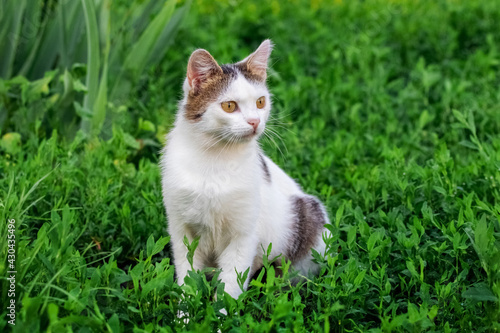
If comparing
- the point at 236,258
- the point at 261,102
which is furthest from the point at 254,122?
the point at 236,258

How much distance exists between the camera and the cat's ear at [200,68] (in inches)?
107

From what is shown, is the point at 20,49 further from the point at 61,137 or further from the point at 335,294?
the point at 335,294

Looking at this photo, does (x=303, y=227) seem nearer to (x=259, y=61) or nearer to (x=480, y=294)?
(x=259, y=61)

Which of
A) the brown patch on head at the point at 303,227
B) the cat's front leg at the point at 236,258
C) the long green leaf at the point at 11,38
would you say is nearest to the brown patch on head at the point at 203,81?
the cat's front leg at the point at 236,258

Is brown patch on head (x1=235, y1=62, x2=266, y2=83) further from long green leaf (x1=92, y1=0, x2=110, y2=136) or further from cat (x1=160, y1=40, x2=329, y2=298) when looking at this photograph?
long green leaf (x1=92, y1=0, x2=110, y2=136)

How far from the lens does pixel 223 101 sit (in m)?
2.69

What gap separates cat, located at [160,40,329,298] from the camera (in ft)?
8.84

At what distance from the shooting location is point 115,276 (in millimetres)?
2387

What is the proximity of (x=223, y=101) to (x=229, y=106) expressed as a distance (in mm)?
34

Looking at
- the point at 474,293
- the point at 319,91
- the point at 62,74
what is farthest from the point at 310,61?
the point at 474,293

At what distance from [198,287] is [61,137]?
94.8 inches

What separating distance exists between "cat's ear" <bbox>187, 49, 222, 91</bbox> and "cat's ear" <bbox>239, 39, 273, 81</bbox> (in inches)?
7.0

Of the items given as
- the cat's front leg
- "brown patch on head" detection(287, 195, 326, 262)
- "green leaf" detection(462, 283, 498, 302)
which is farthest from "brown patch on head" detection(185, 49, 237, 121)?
"green leaf" detection(462, 283, 498, 302)

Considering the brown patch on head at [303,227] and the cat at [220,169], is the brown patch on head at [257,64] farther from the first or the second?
the brown patch on head at [303,227]
